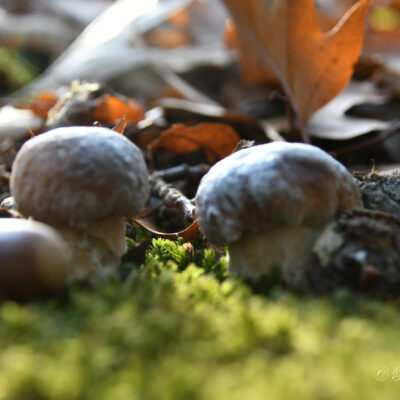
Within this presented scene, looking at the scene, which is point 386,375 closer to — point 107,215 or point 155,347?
point 155,347

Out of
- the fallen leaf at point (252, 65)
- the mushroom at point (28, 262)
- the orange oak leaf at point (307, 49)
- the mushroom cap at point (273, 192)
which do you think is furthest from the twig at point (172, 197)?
the fallen leaf at point (252, 65)

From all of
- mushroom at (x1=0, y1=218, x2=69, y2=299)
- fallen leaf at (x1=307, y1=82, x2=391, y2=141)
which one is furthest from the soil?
fallen leaf at (x1=307, y1=82, x2=391, y2=141)

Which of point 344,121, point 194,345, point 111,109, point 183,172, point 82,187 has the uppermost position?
point 82,187

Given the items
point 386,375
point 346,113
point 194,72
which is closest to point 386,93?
point 346,113

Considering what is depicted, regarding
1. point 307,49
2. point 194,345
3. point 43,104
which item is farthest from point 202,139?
point 194,345

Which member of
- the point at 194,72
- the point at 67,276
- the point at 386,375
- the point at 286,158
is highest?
the point at 286,158

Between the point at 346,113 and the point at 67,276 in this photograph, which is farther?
the point at 346,113

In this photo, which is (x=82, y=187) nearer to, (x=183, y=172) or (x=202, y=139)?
(x=183, y=172)

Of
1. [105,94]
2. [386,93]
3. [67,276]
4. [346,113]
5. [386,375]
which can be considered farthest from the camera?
[386,93]
